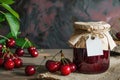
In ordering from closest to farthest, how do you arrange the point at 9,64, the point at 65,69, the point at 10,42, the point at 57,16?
the point at 65,69 < the point at 9,64 < the point at 10,42 < the point at 57,16

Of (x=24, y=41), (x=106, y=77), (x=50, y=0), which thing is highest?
(x=50, y=0)

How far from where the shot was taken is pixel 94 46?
1094mm

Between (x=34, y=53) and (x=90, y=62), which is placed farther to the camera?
(x=34, y=53)

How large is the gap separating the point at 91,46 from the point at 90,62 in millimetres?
61

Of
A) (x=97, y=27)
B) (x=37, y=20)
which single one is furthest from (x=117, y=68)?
(x=37, y=20)

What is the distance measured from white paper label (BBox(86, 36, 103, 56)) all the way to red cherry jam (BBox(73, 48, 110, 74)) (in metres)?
0.02

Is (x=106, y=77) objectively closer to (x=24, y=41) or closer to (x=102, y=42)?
(x=102, y=42)

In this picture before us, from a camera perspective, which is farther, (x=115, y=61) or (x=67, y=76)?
(x=115, y=61)

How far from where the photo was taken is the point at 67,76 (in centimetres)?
108

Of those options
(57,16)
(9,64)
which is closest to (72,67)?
(9,64)

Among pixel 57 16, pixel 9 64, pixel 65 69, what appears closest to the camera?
pixel 65 69

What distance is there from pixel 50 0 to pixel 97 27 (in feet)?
2.24

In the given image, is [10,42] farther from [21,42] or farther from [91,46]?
[91,46]

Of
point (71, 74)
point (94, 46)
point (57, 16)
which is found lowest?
point (71, 74)
